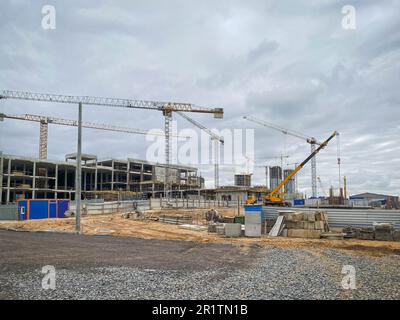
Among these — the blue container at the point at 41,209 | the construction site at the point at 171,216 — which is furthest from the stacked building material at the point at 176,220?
the blue container at the point at 41,209

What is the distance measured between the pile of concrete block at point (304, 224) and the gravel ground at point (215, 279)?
724 cm

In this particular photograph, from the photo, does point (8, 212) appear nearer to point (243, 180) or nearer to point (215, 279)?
point (215, 279)

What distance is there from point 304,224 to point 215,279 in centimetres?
1309

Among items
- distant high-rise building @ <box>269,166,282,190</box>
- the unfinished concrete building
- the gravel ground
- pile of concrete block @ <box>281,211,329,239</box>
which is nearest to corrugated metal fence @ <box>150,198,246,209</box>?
the unfinished concrete building

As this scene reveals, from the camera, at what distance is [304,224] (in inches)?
811

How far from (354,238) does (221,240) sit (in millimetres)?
7891

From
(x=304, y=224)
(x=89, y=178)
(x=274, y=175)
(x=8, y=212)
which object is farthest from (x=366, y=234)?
(x=274, y=175)

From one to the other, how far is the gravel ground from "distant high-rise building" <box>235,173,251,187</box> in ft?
316

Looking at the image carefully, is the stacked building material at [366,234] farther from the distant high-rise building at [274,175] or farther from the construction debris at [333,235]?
the distant high-rise building at [274,175]

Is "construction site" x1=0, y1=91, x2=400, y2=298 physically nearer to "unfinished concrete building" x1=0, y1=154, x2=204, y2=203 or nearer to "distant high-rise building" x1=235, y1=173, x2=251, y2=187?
"unfinished concrete building" x1=0, y1=154, x2=204, y2=203

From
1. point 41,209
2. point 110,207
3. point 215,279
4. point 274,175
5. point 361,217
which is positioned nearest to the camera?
point 215,279

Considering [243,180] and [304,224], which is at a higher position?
[243,180]

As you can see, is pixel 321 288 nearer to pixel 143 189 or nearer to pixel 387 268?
pixel 387 268

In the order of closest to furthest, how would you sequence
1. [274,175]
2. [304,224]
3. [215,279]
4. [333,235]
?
[215,279] → [333,235] → [304,224] → [274,175]
